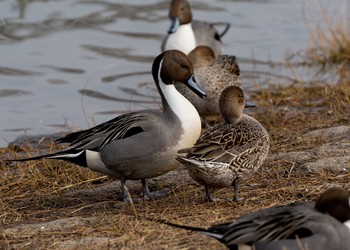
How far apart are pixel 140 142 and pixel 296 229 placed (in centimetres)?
184

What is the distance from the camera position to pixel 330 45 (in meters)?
10.8

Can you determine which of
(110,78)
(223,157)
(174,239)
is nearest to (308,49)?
(110,78)

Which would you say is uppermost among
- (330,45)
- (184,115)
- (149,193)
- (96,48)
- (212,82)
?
(184,115)

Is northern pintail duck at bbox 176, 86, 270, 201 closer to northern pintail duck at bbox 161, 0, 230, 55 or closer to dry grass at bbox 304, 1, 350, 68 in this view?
dry grass at bbox 304, 1, 350, 68

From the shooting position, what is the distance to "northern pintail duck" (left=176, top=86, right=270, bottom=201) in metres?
5.49

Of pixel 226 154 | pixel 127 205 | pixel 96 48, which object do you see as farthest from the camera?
pixel 96 48

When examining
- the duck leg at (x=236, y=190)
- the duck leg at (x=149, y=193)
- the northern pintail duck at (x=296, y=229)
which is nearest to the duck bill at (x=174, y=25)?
the duck leg at (x=149, y=193)

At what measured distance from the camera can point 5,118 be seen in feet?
29.6

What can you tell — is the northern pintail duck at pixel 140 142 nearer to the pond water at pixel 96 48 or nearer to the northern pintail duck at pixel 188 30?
the pond water at pixel 96 48

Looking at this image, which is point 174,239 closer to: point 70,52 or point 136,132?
point 136,132

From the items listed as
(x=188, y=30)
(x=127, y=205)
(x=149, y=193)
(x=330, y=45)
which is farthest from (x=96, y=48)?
(x=127, y=205)

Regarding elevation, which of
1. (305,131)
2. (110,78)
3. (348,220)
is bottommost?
(110,78)

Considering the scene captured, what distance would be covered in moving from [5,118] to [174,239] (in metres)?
4.56

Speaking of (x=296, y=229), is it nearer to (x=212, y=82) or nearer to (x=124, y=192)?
(x=124, y=192)
